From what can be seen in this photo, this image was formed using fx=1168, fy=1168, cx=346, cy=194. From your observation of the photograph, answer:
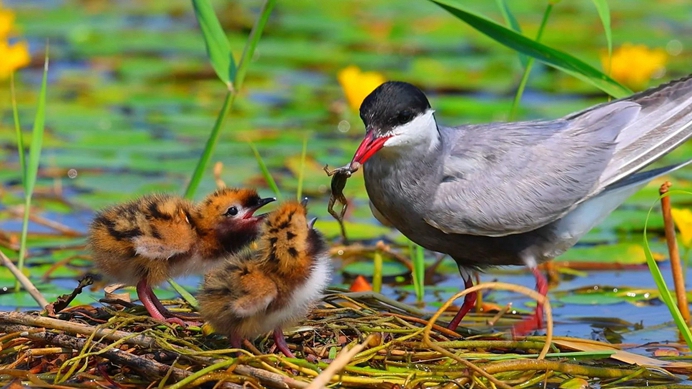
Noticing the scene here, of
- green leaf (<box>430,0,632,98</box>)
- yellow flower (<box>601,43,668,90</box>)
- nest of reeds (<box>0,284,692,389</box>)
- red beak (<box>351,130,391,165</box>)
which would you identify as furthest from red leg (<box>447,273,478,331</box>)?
yellow flower (<box>601,43,668,90</box>)

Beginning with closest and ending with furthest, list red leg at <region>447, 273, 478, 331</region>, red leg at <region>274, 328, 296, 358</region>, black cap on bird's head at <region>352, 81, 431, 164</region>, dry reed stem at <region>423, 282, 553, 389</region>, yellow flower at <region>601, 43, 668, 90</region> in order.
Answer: dry reed stem at <region>423, 282, 553, 389</region> < red leg at <region>274, 328, 296, 358</region> < black cap on bird's head at <region>352, 81, 431, 164</region> < red leg at <region>447, 273, 478, 331</region> < yellow flower at <region>601, 43, 668, 90</region>

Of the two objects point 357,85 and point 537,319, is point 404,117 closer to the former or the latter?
point 537,319

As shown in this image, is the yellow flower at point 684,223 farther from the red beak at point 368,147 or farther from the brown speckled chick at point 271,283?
the brown speckled chick at point 271,283

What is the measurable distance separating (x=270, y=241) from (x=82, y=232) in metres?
3.05

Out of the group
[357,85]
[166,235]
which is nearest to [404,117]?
[166,235]

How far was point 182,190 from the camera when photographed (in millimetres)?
8039

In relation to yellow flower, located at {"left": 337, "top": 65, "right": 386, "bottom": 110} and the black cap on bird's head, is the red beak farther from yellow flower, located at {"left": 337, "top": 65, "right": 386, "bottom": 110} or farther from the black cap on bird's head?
yellow flower, located at {"left": 337, "top": 65, "right": 386, "bottom": 110}

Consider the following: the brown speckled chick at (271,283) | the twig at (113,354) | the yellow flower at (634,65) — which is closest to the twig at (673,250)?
the brown speckled chick at (271,283)

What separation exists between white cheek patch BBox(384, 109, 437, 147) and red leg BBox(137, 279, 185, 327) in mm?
1217

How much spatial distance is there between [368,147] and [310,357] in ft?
3.20

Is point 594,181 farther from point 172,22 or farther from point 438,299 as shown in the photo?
point 172,22

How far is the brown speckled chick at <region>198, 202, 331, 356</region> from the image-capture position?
456cm

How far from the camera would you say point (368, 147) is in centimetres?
514

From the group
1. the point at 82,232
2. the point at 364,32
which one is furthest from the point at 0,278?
the point at 364,32
